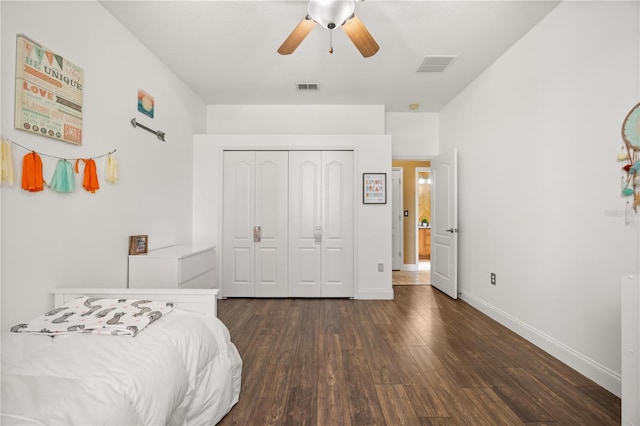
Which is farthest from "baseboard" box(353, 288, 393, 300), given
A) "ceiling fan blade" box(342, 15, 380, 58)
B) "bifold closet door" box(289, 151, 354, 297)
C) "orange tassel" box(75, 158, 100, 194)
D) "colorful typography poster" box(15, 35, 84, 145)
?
"colorful typography poster" box(15, 35, 84, 145)

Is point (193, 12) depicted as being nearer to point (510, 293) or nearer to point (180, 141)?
point (180, 141)

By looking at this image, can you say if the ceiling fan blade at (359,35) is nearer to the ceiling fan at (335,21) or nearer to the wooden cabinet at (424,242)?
the ceiling fan at (335,21)

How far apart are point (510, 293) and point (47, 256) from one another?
3818 millimetres

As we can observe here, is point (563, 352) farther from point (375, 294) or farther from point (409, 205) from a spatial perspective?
point (409, 205)

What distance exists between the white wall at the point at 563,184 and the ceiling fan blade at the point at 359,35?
153 cm

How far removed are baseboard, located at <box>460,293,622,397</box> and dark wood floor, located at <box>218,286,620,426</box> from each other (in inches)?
2.3

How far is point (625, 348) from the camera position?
143 cm

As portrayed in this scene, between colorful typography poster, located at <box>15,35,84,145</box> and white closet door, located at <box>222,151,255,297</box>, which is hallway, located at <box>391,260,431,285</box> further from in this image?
colorful typography poster, located at <box>15,35,84,145</box>

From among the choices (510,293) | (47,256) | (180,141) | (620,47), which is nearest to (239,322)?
(47,256)

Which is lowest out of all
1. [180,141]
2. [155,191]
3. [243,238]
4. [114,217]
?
[243,238]

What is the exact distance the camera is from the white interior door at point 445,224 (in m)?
4.00

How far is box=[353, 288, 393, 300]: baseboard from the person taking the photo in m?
4.07

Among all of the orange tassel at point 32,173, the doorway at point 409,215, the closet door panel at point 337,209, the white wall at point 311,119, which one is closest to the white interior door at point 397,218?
the doorway at point 409,215

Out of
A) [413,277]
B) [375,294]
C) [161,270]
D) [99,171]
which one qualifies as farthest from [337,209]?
[99,171]
